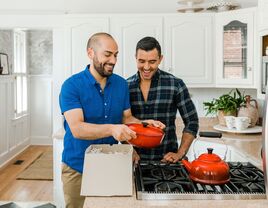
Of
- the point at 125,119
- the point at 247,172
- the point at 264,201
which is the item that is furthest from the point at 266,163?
the point at 125,119

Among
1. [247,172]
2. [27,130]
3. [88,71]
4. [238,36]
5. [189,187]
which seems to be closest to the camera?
[189,187]

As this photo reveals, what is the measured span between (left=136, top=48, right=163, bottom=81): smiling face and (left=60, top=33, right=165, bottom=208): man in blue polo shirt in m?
0.22

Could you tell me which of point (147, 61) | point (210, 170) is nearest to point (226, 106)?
point (147, 61)

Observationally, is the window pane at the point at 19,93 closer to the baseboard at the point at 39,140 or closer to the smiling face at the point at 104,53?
the baseboard at the point at 39,140

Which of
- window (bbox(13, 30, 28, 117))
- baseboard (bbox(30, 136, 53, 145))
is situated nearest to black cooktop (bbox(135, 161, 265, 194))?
→ window (bbox(13, 30, 28, 117))

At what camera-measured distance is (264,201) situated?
130 cm

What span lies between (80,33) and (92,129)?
205 centimetres

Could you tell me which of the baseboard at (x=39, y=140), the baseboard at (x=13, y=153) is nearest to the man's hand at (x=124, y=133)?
the baseboard at (x=13, y=153)

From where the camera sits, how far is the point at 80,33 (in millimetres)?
3453

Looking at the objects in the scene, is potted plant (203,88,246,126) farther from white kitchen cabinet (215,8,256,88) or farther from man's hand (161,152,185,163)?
man's hand (161,152,185,163)

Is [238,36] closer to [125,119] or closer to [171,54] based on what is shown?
[171,54]

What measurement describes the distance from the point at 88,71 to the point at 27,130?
530 centimetres

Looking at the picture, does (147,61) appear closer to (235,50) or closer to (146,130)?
(146,130)

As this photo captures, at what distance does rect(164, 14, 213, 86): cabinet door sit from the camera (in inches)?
136
